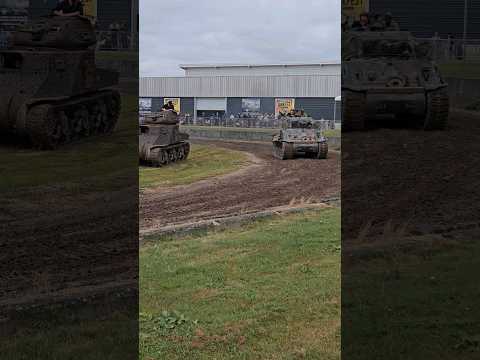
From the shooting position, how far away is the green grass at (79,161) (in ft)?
17.3

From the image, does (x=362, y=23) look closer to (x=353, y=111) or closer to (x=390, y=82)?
(x=390, y=82)

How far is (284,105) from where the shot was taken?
23.3ft

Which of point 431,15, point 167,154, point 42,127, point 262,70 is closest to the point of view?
point 42,127

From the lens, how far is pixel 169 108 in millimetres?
6715

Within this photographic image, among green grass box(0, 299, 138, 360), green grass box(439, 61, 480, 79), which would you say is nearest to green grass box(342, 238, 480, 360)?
green grass box(439, 61, 480, 79)

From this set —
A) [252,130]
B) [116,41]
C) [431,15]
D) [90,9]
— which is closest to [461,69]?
[431,15]

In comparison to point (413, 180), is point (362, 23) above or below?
above

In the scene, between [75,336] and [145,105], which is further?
[145,105]

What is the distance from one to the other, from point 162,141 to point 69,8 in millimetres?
1573

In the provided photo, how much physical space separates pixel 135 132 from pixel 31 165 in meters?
0.96

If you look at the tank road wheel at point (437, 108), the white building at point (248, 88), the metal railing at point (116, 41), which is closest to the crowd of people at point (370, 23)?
the white building at point (248, 88)

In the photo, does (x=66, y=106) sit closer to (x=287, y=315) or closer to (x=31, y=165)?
(x=31, y=165)

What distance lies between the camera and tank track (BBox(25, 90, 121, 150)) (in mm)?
5391

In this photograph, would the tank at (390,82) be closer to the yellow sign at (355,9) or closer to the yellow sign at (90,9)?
the yellow sign at (355,9)
